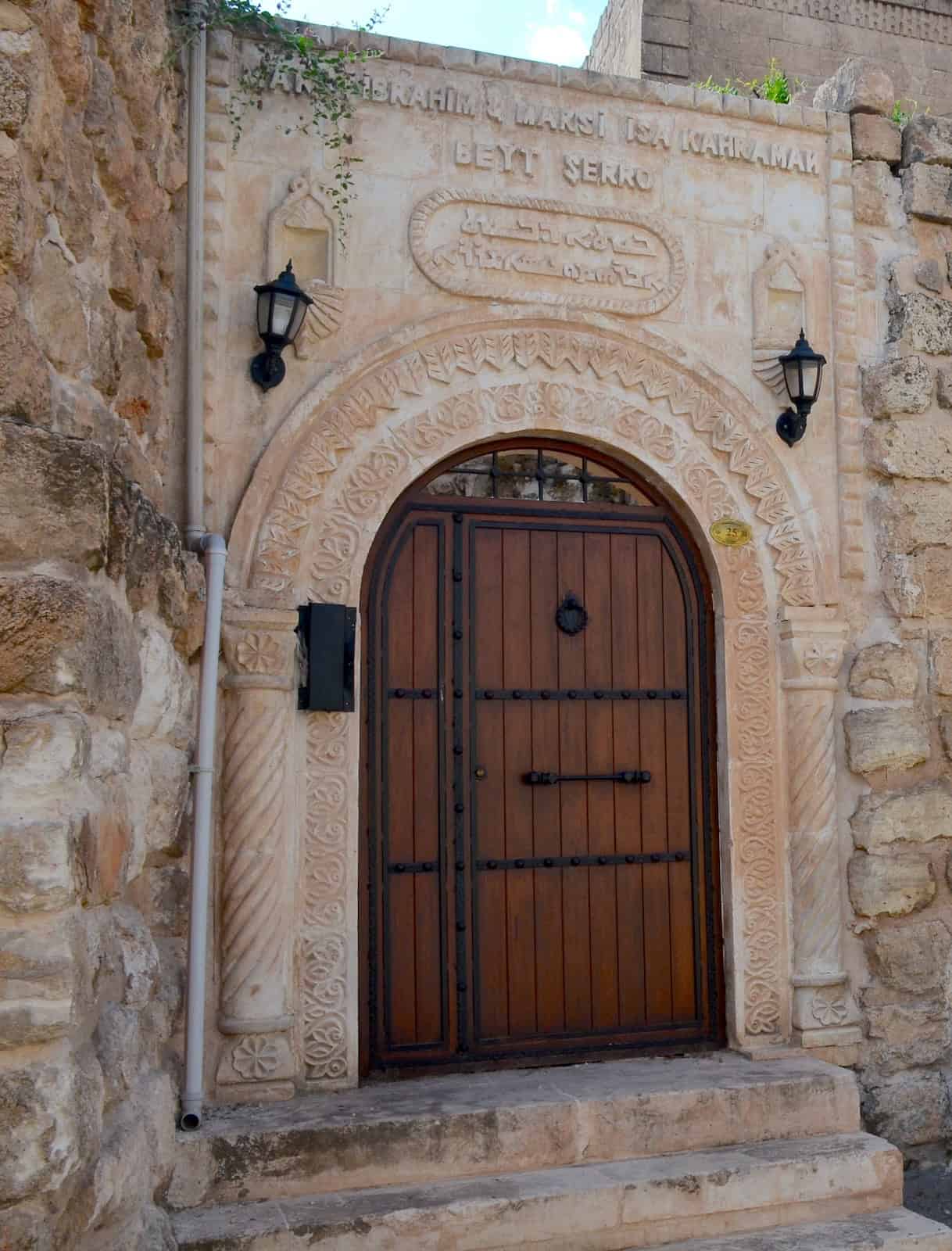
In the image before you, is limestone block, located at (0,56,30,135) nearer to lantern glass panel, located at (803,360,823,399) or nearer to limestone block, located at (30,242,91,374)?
limestone block, located at (30,242,91,374)

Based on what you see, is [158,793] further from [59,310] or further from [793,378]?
[793,378]

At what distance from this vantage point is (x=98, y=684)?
7.68ft

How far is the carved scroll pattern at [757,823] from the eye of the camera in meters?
4.38

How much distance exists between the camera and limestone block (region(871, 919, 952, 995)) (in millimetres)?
4465

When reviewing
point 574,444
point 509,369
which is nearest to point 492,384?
point 509,369

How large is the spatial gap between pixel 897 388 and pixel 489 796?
229 centimetres

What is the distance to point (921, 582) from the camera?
183 inches

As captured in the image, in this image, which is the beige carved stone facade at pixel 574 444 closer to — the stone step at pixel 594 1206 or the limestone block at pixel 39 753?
the stone step at pixel 594 1206

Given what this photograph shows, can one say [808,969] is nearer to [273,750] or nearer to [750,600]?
[750,600]

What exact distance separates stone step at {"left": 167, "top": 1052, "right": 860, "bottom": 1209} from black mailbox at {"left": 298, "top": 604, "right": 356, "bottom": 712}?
1.27m

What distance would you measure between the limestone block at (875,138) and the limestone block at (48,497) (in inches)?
151

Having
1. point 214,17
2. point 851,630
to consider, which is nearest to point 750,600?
point 851,630

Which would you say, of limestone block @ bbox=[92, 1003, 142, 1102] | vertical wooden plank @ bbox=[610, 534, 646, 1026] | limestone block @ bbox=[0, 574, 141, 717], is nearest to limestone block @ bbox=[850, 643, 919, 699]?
vertical wooden plank @ bbox=[610, 534, 646, 1026]

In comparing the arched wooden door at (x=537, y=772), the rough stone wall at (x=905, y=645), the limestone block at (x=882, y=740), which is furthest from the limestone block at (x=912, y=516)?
the arched wooden door at (x=537, y=772)
